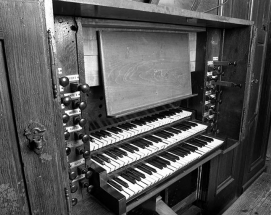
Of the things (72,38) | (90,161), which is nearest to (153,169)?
(90,161)

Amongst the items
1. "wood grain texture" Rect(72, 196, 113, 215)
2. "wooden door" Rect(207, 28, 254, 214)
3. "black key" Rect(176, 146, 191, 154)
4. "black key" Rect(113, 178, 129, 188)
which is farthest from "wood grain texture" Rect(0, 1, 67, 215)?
"wooden door" Rect(207, 28, 254, 214)

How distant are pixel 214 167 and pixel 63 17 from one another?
7.03 ft

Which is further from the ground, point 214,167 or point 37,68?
point 37,68

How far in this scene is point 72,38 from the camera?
132 centimetres

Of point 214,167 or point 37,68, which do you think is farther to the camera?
point 214,167

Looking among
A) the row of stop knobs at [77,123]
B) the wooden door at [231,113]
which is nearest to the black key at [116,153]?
the row of stop knobs at [77,123]

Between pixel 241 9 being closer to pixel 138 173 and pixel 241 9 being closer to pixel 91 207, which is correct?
pixel 138 173

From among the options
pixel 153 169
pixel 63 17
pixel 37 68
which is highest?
pixel 63 17

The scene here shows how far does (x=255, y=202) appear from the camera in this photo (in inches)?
95.5

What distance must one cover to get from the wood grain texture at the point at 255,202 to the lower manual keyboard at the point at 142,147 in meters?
0.80

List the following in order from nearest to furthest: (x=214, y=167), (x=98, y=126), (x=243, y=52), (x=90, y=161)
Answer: (x=90, y=161) < (x=98, y=126) < (x=243, y=52) < (x=214, y=167)

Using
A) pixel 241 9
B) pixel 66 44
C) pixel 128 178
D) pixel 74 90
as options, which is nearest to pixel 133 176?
pixel 128 178

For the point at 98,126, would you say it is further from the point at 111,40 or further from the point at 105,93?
the point at 111,40

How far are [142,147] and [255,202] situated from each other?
5.07ft
